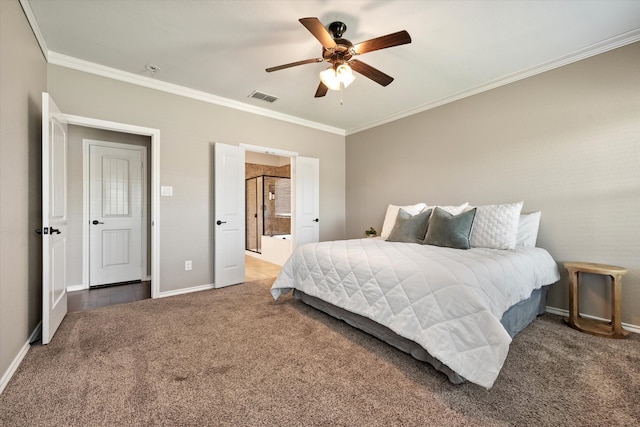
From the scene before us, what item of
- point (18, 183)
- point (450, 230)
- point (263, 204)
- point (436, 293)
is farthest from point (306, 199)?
point (18, 183)

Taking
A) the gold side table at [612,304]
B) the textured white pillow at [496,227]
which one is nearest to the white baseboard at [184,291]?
the textured white pillow at [496,227]

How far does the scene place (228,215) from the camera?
3.80 meters

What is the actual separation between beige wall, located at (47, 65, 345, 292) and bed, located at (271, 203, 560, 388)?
4.67 ft

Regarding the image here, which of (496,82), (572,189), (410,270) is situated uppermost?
(496,82)

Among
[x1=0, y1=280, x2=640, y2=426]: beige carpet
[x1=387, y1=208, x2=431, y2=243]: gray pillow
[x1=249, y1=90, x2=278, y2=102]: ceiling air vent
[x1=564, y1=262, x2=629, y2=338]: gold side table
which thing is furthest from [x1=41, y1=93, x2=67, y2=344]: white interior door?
[x1=564, y1=262, x2=629, y2=338]: gold side table

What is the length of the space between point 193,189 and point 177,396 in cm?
263

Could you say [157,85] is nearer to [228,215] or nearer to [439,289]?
[228,215]

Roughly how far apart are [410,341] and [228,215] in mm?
2825

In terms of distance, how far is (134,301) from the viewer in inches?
124

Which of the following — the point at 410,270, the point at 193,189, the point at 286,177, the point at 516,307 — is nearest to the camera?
the point at 410,270

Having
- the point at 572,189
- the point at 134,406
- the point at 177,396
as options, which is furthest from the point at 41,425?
the point at 572,189

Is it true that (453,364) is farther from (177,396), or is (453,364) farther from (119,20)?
(119,20)

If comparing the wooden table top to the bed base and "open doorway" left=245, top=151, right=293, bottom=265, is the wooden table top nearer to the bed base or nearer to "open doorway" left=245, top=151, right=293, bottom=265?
the bed base

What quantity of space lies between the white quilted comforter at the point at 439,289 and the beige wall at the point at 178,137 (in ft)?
5.49
